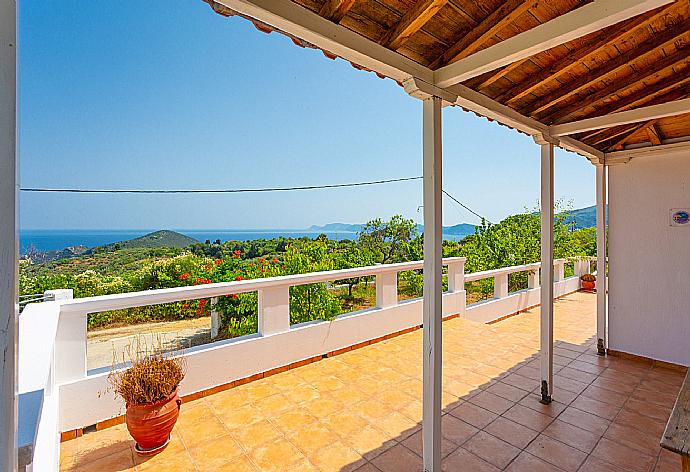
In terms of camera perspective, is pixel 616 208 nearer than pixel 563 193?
Yes

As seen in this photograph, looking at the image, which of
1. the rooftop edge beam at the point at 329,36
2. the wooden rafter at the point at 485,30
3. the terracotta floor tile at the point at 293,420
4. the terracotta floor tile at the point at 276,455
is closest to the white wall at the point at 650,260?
the wooden rafter at the point at 485,30

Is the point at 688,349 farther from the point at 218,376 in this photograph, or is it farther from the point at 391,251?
the point at 391,251

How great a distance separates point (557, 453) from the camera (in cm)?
236

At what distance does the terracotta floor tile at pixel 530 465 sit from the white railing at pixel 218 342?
2.21 m

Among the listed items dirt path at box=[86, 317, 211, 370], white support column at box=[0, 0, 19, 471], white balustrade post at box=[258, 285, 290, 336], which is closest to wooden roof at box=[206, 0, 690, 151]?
white support column at box=[0, 0, 19, 471]

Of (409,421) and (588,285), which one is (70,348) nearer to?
(409,421)

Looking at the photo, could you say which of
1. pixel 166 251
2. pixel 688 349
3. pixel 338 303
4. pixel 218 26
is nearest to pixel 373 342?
pixel 338 303

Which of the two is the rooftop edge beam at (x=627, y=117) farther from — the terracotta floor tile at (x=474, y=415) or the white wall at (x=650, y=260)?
the terracotta floor tile at (x=474, y=415)

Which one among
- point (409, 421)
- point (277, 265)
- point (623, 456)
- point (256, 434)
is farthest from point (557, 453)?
point (277, 265)

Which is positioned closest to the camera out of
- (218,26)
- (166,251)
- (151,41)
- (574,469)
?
(574,469)

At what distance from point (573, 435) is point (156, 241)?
8605 mm

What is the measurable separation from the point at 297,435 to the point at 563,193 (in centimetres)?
901

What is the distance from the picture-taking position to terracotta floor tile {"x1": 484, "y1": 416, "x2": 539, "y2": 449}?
250 centimetres

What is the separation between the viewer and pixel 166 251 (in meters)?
6.88
